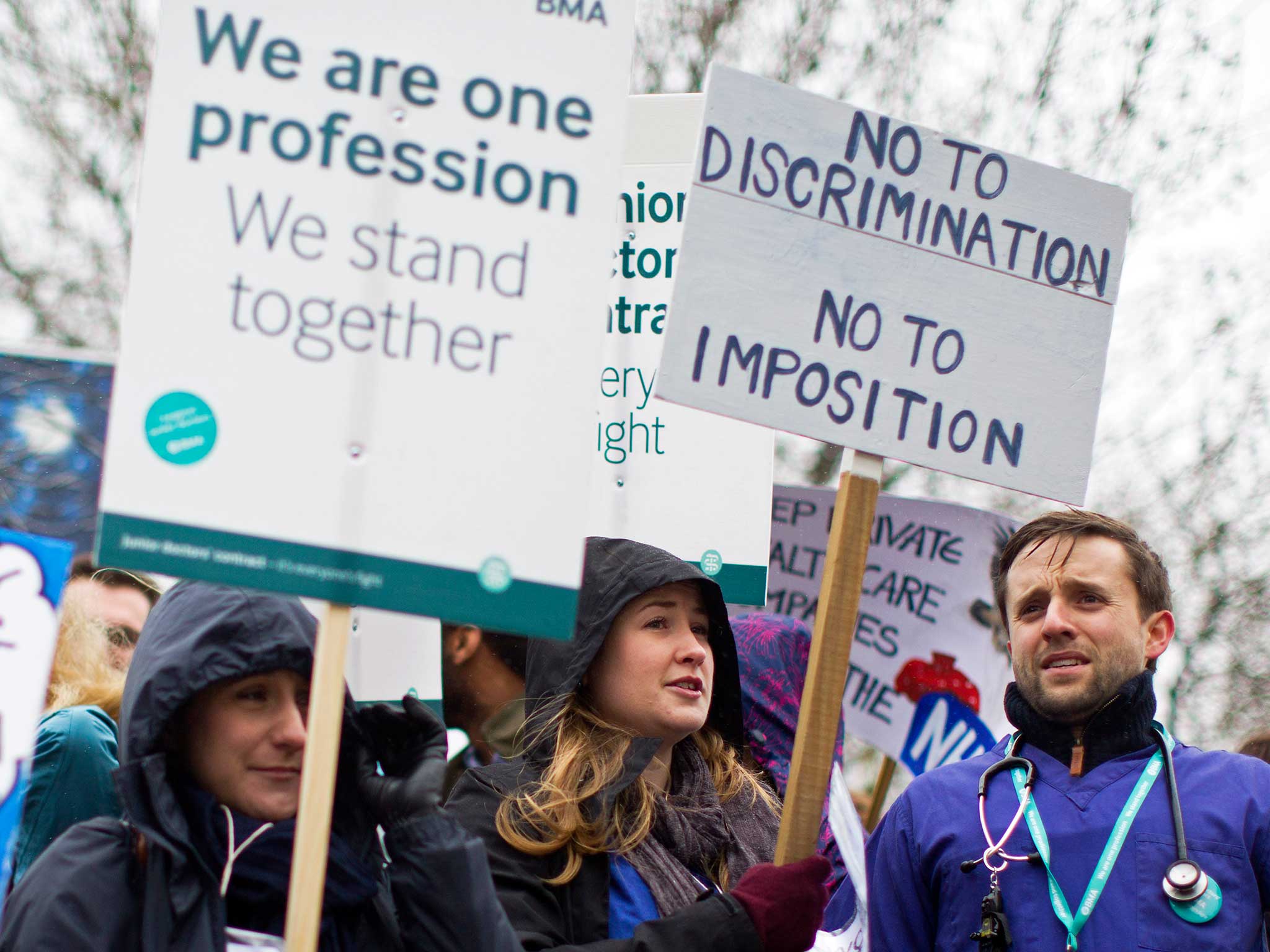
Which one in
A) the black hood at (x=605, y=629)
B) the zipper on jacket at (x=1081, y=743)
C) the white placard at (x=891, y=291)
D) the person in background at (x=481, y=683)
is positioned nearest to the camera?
the white placard at (x=891, y=291)

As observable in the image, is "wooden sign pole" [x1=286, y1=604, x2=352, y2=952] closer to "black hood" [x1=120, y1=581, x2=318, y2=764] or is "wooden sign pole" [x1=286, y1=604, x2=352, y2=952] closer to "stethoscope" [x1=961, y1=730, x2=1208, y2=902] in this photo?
"black hood" [x1=120, y1=581, x2=318, y2=764]

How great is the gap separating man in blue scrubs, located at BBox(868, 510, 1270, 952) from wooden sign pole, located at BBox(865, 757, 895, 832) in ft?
6.52

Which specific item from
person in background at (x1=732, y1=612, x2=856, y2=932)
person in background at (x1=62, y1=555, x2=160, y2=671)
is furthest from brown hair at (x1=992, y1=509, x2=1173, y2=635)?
person in background at (x1=62, y1=555, x2=160, y2=671)

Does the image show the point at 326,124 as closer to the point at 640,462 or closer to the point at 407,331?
the point at 407,331

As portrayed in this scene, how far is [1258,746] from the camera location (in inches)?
166

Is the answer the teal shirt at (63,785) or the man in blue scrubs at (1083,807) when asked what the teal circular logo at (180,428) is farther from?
the man in blue scrubs at (1083,807)

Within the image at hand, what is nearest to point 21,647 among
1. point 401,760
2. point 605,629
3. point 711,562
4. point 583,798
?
point 401,760

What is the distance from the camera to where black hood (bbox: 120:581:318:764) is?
2.26m

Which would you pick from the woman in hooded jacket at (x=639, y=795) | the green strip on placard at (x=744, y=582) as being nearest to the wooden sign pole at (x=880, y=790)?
the green strip on placard at (x=744, y=582)

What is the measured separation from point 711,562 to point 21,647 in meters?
1.98

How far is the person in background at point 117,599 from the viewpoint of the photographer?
3.64 metres

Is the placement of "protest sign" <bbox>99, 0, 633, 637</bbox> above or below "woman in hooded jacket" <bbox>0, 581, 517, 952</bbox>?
above

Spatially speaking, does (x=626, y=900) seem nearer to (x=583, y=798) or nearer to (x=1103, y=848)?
(x=583, y=798)

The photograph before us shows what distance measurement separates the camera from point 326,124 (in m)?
2.21
